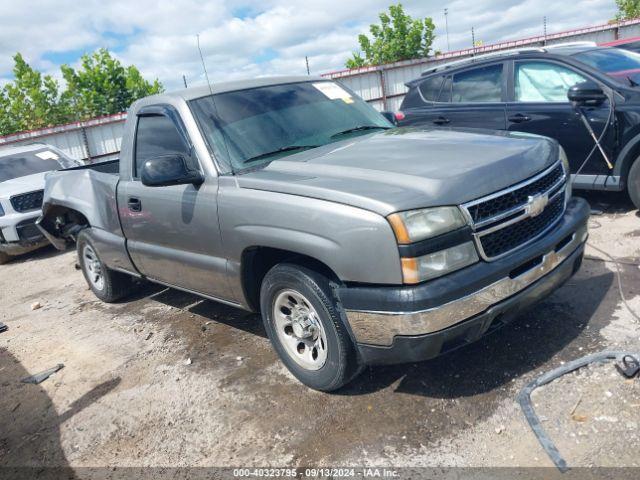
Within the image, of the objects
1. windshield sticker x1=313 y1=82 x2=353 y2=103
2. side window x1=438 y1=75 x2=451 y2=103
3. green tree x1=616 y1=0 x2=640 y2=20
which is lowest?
side window x1=438 y1=75 x2=451 y2=103

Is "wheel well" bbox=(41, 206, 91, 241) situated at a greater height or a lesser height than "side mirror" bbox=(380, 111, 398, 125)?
lesser

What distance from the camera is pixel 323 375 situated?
314 cm

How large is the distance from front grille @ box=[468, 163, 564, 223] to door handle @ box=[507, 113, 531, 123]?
321 centimetres

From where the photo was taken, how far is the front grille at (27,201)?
8.41m

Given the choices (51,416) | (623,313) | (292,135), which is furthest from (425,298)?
(51,416)

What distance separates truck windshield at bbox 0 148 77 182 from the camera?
9315 millimetres

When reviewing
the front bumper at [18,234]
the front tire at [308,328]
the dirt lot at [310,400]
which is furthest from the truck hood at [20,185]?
the front tire at [308,328]

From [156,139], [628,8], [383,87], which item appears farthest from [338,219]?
[628,8]

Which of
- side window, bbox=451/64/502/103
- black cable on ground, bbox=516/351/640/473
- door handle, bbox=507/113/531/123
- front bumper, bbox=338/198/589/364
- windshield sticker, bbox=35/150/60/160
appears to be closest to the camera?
black cable on ground, bbox=516/351/640/473

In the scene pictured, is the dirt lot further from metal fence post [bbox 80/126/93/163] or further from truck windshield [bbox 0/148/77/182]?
metal fence post [bbox 80/126/93/163]

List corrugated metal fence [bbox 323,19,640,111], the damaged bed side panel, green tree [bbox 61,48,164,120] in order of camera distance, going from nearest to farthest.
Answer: the damaged bed side panel
corrugated metal fence [bbox 323,19,640,111]
green tree [bbox 61,48,164,120]

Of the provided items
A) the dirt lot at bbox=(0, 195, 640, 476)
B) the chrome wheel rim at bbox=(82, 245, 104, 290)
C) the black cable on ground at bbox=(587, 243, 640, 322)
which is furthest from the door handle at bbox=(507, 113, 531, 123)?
the chrome wheel rim at bbox=(82, 245, 104, 290)

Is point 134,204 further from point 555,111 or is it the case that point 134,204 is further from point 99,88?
point 99,88

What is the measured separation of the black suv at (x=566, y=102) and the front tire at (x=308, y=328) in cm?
346
